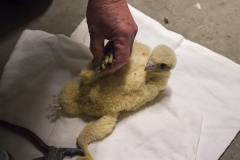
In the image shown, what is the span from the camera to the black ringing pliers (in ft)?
2.59

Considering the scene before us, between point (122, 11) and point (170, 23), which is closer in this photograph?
point (122, 11)

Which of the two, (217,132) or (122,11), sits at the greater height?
(122,11)

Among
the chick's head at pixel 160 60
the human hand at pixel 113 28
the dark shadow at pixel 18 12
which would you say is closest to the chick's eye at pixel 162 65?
the chick's head at pixel 160 60

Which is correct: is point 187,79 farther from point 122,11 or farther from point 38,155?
point 38,155

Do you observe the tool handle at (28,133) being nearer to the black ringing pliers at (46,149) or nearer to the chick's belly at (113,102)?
the black ringing pliers at (46,149)

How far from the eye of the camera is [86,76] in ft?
2.66

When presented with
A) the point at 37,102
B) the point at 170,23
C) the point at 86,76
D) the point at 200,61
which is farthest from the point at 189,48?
the point at 37,102

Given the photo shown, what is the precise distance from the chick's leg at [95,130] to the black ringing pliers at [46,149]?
0.03 metres

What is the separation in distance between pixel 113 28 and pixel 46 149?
0.41 meters

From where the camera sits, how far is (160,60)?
31.3 inches

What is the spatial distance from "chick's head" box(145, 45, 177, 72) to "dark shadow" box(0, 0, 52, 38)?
69 centimetres

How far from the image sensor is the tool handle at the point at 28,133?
32.6 inches

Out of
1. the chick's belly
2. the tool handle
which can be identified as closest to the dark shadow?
the tool handle

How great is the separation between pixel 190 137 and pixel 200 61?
1.06 feet
